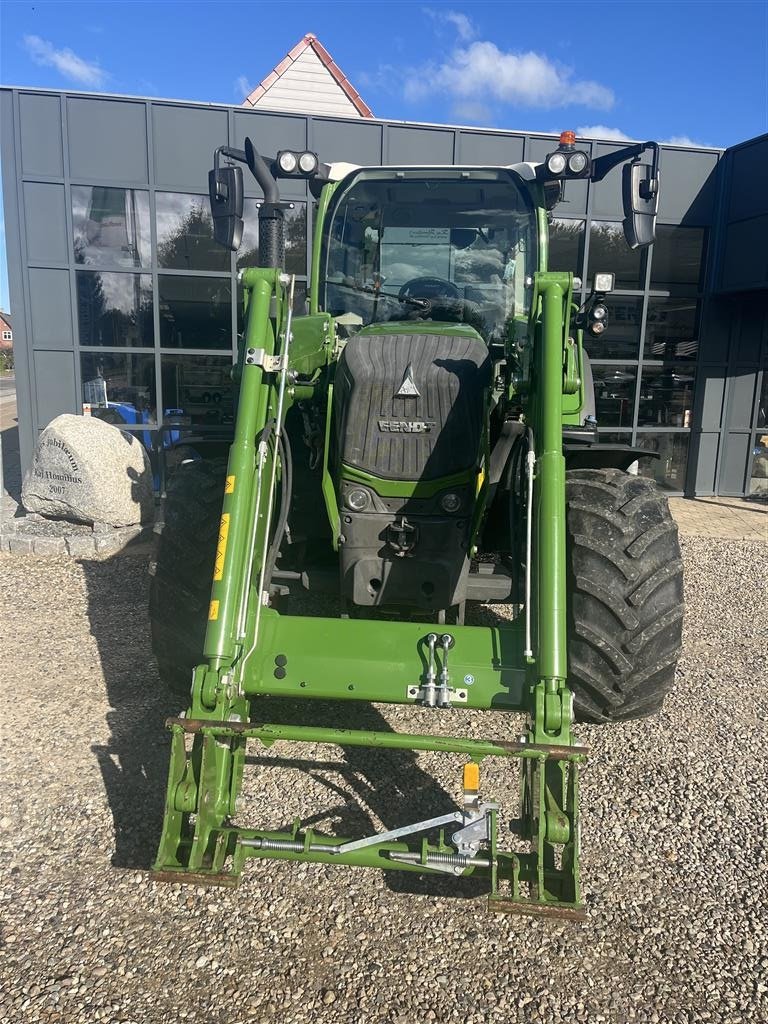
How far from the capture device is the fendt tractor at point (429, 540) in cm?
269

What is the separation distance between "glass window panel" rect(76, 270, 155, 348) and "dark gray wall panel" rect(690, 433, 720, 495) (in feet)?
24.3

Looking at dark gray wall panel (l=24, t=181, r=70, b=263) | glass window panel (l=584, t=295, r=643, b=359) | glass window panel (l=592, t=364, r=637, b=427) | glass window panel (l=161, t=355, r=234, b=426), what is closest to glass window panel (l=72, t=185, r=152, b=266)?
dark gray wall panel (l=24, t=181, r=70, b=263)

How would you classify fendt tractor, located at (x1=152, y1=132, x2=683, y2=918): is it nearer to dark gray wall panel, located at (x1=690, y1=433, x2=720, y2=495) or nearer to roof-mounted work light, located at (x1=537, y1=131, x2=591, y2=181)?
roof-mounted work light, located at (x1=537, y1=131, x2=591, y2=181)

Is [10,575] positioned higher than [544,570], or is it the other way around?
[544,570]

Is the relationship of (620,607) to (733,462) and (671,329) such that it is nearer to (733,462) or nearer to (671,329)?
(671,329)

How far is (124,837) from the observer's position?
3.04 m

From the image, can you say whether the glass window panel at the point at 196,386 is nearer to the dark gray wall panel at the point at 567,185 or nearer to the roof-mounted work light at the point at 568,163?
the dark gray wall panel at the point at 567,185

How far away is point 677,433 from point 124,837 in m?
9.69

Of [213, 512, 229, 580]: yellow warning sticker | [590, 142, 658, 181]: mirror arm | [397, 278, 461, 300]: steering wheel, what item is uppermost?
[590, 142, 658, 181]: mirror arm

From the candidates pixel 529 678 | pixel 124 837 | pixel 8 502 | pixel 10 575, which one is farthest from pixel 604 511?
pixel 8 502

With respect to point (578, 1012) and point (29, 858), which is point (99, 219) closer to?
point (29, 858)

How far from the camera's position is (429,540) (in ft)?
11.5

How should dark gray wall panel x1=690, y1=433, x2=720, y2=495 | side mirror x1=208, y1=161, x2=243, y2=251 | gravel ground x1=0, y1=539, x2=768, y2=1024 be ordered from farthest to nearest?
dark gray wall panel x1=690, y1=433, x2=720, y2=495
side mirror x1=208, y1=161, x2=243, y2=251
gravel ground x1=0, y1=539, x2=768, y2=1024

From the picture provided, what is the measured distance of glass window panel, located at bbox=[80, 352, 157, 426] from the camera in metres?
9.30
